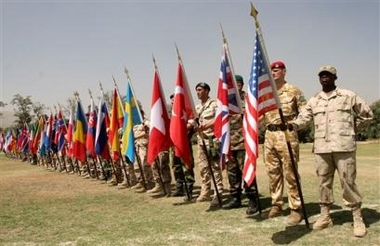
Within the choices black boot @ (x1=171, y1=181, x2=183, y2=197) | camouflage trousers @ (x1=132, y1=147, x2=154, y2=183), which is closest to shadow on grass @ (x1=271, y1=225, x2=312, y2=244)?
black boot @ (x1=171, y1=181, x2=183, y2=197)

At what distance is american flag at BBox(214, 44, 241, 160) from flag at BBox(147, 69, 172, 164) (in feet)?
5.29

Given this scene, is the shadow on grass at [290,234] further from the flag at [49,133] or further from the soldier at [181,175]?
the flag at [49,133]

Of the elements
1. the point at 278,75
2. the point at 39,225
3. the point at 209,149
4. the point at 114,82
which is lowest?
the point at 39,225

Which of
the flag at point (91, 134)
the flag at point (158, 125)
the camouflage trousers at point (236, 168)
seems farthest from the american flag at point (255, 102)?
the flag at point (91, 134)

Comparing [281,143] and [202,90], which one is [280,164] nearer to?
[281,143]

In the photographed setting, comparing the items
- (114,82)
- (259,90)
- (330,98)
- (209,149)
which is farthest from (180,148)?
(114,82)

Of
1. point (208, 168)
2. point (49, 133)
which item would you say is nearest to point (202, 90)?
A: point (208, 168)

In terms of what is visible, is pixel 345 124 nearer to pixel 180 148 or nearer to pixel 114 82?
pixel 180 148

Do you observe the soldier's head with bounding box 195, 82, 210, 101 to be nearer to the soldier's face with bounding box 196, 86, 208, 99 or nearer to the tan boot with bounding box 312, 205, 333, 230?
the soldier's face with bounding box 196, 86, 208, 99

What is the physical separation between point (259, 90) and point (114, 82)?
18.5 ft

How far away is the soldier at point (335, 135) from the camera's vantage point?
5355mm

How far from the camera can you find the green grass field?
535cm

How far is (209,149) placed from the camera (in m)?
8.00

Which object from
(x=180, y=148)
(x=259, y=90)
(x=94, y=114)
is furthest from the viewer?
(x=94, y=114)
